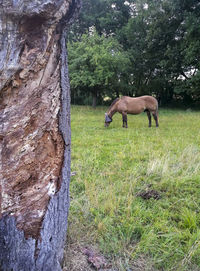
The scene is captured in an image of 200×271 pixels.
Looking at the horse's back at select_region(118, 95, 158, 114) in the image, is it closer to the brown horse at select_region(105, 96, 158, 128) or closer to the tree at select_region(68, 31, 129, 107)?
the brown horse at select_region(105, 96, 158, 128)

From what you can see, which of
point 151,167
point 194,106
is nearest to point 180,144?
point 151,167

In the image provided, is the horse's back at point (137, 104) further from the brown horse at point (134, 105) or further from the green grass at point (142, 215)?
the green grass at point (142, 215)

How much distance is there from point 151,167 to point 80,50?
1434cm

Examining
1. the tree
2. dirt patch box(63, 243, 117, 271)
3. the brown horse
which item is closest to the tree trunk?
dirt patch box(63, 243, 117, 271)

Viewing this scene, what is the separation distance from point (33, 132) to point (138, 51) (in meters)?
21.8

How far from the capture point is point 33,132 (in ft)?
4.29

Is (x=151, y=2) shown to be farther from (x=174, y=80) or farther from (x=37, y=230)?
(x=37, y=230)

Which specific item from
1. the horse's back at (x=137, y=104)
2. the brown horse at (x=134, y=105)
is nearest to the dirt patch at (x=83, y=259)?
the brown horse at (x=134, y=105)

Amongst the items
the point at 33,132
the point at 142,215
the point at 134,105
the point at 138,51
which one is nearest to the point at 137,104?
the point at 134,105

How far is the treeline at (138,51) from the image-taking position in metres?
15.3

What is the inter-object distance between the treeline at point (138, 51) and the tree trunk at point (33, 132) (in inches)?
529

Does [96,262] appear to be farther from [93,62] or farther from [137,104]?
[93,62]

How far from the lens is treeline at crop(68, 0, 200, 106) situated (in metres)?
15.3

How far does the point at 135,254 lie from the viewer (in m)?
1.70
